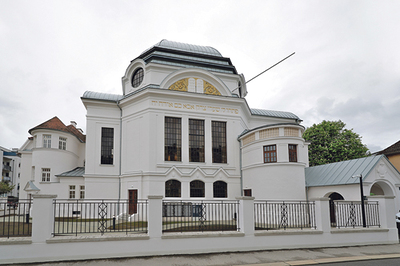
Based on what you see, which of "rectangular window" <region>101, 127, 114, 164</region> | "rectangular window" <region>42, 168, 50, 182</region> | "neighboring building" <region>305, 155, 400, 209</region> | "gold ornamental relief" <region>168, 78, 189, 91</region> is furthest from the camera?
"rectangular window" <region>42, 168, 50, 182</region>

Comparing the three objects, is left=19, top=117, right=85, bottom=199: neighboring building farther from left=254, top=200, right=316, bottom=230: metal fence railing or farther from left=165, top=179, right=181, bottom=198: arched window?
left=254, top=200, right=316, bottom=230: metal fence railing

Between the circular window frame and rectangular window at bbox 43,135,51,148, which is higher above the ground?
the circular window frame

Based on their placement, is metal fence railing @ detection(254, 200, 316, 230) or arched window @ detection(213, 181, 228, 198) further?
arched window @ detection(213, 181, 228, 198)

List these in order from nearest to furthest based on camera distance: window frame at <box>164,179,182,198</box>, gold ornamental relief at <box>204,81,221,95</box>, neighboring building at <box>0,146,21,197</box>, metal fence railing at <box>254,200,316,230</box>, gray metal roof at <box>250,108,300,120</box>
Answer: metal fence railing at <box>254,200,316,230</box> < window frame at <box>164,179,182,198</box> < gold ornamental relief at <box>204,81,221,95</box> < gray metal roof at <box>250,108,300,120</box> < neighboring building at <box>0,146,21,197</box>

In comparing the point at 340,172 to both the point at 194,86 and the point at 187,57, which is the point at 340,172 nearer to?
the point at 194,86

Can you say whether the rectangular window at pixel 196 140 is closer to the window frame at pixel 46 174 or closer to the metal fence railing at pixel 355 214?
the metal fence railing at pixel 355 214

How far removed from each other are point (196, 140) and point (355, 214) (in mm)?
12463

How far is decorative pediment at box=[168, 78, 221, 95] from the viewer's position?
76.0ft

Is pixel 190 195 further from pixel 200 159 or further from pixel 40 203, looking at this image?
pixel 40 203

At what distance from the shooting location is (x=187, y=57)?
25.2 m

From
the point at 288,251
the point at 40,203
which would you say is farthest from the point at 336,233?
the point at 40,203

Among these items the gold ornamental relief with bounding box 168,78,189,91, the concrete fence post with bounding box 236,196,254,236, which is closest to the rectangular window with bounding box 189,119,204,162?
the gold ornamental relief with bounding box 168,78,189,91

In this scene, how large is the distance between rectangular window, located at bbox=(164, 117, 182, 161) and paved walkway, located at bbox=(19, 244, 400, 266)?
12245 millimetres

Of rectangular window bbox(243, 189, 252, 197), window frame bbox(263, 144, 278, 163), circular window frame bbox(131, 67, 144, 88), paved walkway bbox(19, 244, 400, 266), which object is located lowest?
paved walkway bbox(19, 244, 400, 266)
